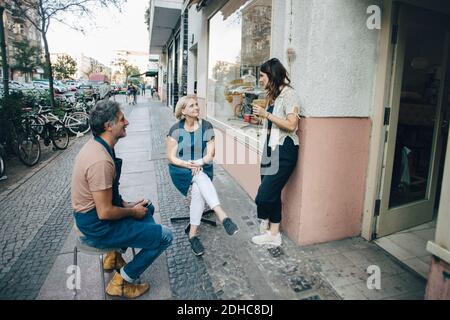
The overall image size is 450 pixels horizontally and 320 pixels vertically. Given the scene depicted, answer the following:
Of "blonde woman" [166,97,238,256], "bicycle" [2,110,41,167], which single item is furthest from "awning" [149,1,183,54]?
"blonde woman" [166,97,238,256]

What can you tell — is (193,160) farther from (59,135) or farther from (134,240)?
(59,135)

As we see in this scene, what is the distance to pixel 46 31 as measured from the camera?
33.9 feet

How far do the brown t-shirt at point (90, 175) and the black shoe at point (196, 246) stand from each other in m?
1.31

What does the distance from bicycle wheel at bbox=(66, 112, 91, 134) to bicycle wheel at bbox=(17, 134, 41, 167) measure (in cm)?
336

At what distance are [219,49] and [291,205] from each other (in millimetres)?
5415

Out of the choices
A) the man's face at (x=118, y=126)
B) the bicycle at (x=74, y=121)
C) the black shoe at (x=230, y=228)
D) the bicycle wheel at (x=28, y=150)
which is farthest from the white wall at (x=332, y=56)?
the bicycle at (x=74, y=121)

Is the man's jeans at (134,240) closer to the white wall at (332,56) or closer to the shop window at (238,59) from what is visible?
the white wall at (332,56)

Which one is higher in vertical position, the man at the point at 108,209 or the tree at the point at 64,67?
the tree at the point at 64,67

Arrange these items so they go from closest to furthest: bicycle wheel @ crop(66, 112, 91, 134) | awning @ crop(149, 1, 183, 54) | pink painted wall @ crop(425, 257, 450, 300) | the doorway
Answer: pink painted wall @ crop(425, 257, 450, 300) → the doorway → bicycle wheel @ crop(66, 112, 91, 134) → awning @ crop(149, 1, 183, 54)

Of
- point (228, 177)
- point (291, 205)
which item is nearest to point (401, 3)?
point (291, 205)

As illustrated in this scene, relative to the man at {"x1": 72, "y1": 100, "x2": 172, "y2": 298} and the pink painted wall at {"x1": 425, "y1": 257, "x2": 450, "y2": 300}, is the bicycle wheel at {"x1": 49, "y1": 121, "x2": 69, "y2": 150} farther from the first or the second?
the pink painted wall at {"x1": 425, "y1": 257, "x2": 450, "y2": 300}

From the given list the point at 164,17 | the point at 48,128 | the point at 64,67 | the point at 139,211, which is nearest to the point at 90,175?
the point at 139,211

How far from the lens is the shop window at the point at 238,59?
534 centimetres

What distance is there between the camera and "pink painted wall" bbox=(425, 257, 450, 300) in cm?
214
